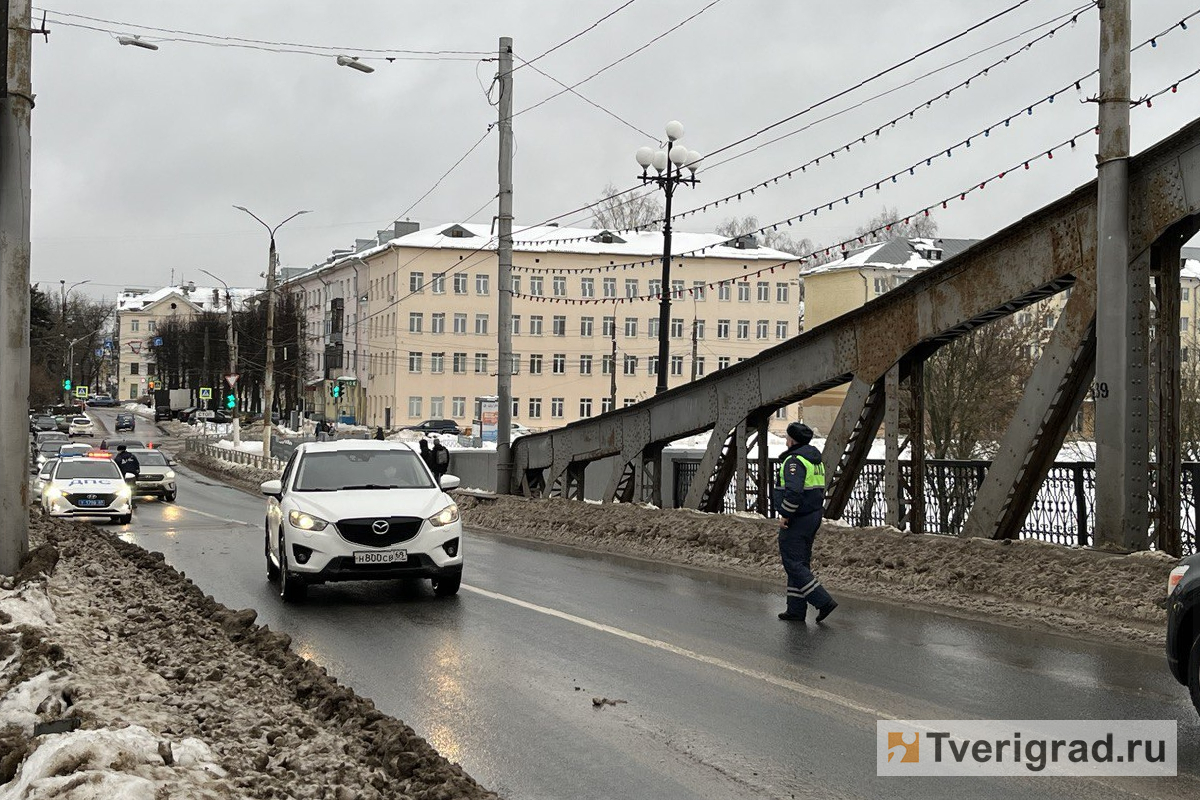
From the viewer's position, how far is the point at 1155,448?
527 inches

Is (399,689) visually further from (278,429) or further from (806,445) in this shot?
(278,429)

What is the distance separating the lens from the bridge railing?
15.4m

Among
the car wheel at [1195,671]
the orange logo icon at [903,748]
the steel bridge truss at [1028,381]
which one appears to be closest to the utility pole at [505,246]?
the steel bridge truss at [1028,381]

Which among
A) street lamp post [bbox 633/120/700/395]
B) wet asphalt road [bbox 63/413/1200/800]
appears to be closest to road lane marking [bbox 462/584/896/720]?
wet asphalt road [bbox 63/413/1200/800]

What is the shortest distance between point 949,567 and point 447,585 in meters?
5.16

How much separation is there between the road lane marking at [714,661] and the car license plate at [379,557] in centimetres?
105

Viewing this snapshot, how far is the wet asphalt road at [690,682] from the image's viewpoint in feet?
21.0

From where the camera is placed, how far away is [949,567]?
13.9 m

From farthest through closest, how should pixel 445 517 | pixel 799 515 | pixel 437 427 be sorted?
pixel 437 427 → pixel 445 517 → pixel 799 515

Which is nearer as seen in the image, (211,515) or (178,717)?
(178,717)

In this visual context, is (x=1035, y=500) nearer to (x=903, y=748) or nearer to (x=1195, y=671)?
(x=1195, y=671)

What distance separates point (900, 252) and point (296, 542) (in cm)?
7661

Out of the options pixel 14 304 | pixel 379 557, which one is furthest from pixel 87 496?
pixel 379 557

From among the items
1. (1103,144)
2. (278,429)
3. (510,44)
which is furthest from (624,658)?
(278,429)
